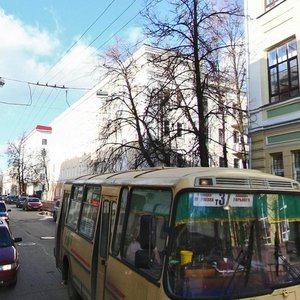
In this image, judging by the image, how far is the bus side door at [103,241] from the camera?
6277mm

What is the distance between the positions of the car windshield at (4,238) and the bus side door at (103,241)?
4462 mm

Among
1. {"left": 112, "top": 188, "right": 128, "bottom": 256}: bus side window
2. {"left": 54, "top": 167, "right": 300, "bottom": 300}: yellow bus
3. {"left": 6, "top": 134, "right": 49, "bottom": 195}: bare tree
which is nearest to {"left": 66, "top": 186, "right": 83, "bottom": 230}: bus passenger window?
{"left": 112, "top": 188, "right": 128, "bottom": 256}: bus side window

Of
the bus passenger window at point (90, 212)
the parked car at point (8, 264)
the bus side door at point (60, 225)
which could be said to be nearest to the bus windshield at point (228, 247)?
the bus passenger window at point (90, 212)

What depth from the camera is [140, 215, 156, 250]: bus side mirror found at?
4648mm

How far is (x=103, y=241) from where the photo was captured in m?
6.55

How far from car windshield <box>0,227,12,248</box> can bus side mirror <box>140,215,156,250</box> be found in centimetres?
654

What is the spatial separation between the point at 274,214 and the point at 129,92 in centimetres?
2098

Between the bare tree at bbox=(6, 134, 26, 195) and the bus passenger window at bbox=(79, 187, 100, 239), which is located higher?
the bare tree at bbox=(6, 134, 26, 195)

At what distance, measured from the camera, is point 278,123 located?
55.1 feet

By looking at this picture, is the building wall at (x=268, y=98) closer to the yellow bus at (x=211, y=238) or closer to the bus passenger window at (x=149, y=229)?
the yellow bus at (x=211, y=238)

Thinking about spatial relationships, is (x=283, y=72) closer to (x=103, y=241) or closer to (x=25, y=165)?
(x=103, y=241)

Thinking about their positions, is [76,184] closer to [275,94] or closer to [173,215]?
[173,215]

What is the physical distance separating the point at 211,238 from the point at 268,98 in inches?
565

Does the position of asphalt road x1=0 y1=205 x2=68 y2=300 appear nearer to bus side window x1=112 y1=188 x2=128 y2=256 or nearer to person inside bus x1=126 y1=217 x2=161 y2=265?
bus side window x1=112 y1=188 x2=128 y2=256
